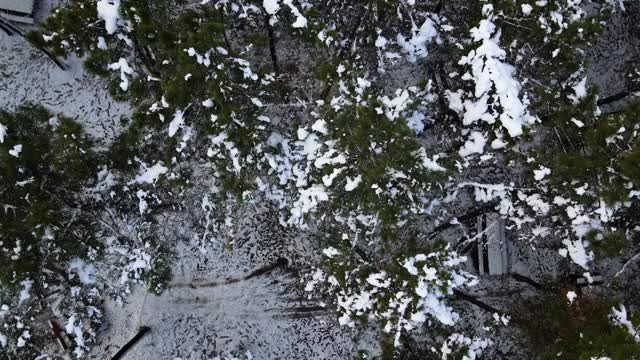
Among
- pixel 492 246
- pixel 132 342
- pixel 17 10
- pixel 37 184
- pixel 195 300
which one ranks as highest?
pixel 17 10

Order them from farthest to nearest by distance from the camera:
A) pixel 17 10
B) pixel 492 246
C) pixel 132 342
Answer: pixel 132 342
pixel 492 246
pixel 17 10

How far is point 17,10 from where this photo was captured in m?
6.40

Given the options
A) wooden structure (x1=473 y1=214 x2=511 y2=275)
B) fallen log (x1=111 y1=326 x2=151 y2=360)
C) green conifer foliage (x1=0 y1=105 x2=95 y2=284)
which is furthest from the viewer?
fallen log (x1=111 y1=326 x2=151 y2=360)

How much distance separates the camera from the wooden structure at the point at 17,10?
637cm

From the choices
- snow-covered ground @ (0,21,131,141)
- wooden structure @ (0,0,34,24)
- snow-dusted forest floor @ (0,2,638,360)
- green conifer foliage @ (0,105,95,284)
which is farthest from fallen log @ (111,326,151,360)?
wooden structure @ (0,0,34,24)

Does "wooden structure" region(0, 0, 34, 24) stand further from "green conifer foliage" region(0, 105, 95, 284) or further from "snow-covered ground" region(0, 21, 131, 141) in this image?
"green conifer foliage" region(0, 105, 95, 284)

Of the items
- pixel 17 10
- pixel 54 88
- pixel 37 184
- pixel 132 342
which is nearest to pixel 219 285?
pixel 132 342

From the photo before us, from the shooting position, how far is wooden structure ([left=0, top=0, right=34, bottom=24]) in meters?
6.37

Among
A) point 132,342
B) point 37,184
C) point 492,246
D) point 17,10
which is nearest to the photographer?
point 37,184

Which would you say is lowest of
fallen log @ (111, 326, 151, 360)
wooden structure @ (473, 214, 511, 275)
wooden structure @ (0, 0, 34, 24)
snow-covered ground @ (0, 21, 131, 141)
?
fallen log @ (111, 326, 151, 360)

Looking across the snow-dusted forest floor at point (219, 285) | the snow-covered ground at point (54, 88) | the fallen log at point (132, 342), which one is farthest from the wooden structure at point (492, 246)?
the snow-covered ground at point (54, 88)

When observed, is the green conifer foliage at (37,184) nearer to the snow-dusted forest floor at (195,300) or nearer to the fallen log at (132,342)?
the snow-dusted forest floor at (195,300)

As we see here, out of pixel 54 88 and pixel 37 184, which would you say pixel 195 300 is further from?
pixel 54 88

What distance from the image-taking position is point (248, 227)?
22.2 feet
